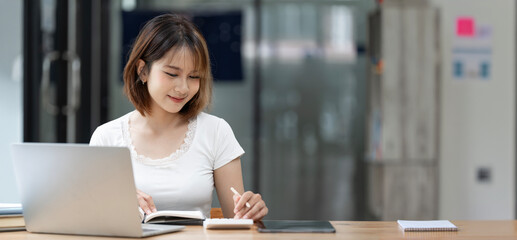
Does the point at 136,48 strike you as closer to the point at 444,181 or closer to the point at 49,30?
the point at 49,30

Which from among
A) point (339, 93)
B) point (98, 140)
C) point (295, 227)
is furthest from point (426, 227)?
point (339, 93)

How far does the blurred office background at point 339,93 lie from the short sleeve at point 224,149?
2014mm

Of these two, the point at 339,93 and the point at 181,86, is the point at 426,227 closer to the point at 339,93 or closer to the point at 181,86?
the point at 181,86

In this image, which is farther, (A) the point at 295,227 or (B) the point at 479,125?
(B) the point at 479,125

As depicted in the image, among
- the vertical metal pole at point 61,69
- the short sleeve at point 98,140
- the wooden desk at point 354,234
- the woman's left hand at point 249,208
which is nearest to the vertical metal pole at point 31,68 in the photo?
the vertical metal pole at point 61,69

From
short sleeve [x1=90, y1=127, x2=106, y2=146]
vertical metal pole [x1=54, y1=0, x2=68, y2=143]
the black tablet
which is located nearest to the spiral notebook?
the black tablet

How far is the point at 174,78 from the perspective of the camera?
2102mm

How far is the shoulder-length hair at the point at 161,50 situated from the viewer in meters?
2.10

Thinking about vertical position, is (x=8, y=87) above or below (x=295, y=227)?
above

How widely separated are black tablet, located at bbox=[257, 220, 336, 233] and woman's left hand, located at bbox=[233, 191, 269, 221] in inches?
1.3

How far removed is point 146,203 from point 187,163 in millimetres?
271

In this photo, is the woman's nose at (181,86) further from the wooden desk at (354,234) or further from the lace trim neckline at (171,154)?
the wooden desk at (354,234)

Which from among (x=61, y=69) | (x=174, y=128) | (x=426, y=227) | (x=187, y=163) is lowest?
(x=426, y=227)

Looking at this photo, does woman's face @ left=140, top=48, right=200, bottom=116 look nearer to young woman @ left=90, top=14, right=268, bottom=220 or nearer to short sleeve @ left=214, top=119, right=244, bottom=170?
young woman @ left=90, top=14, right=268, bottom=220
